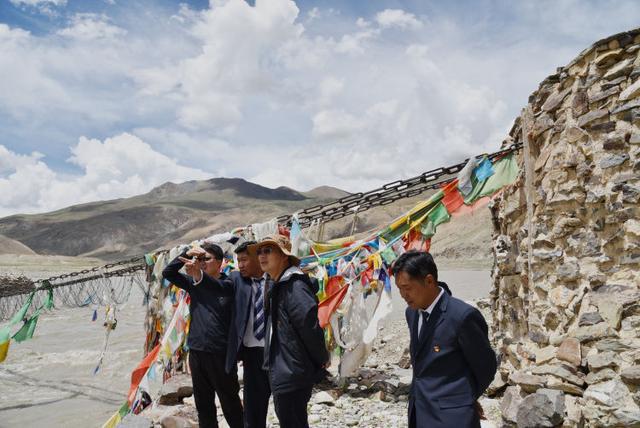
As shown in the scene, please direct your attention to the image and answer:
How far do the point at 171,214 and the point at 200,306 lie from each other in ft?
431

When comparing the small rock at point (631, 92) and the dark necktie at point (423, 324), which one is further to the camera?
the small rock at point (631, 92)

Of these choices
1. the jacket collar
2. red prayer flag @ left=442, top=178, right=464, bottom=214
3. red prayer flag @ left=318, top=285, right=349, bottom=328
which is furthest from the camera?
red prayer flag @ left=318, top=285, right=349, bottom=328

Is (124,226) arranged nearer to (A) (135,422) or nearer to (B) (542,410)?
(A) (135,422)

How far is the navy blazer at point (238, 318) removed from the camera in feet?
11.0

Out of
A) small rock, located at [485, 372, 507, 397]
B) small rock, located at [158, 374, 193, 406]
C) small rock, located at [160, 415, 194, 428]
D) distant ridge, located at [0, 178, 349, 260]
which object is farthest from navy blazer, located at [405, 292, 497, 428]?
distant ridge, located at [0, 178, 349, 260]

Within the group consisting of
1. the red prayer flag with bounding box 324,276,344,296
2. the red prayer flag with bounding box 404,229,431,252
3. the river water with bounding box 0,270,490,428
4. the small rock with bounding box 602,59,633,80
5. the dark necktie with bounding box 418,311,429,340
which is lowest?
the river water with bounding box 0,270,490,428

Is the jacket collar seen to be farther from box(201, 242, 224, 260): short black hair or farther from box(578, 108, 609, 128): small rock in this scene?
box(578, 108, 609, 128): small rock

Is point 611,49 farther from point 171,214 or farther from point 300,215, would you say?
point 171,214

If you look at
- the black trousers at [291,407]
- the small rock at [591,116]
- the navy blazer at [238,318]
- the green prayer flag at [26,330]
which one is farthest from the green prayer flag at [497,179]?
the green prayer flag at [26,330]

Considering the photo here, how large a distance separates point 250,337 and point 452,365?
161 centimetres

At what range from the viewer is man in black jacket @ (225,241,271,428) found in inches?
126

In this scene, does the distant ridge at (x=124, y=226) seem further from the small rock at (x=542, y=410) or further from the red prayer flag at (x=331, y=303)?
the small rock at (x=542, y=410)

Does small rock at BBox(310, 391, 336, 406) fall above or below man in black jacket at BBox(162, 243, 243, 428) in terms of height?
below

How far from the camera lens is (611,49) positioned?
366cm
